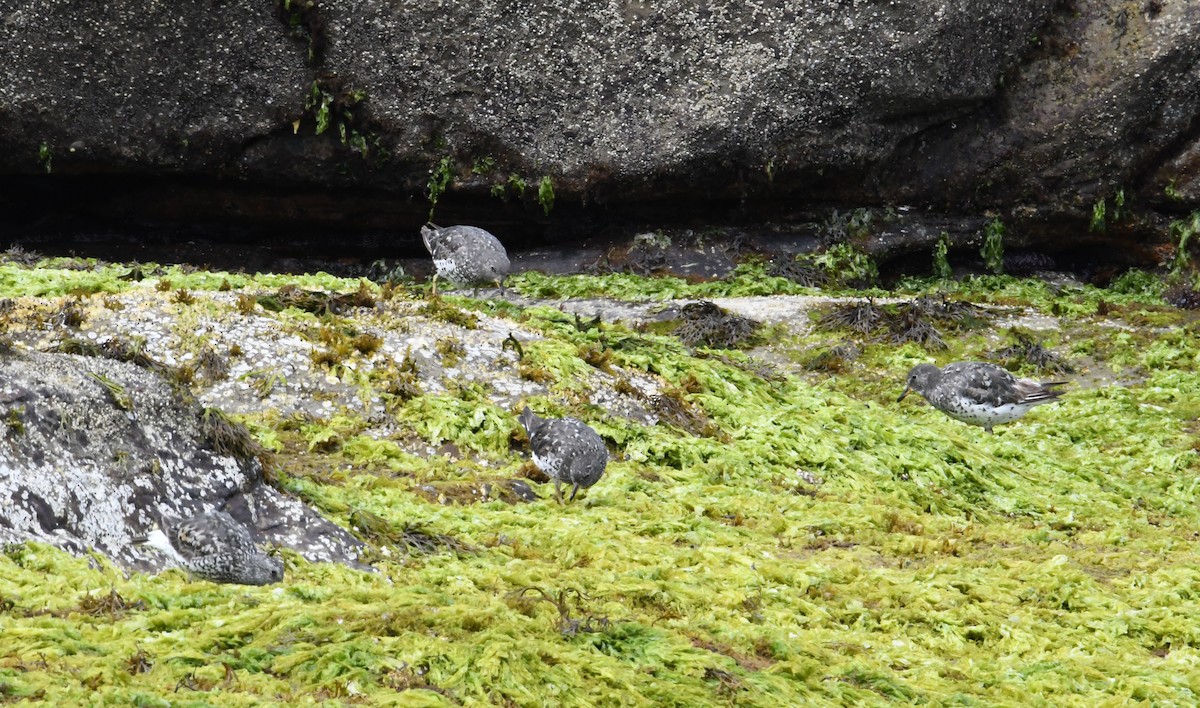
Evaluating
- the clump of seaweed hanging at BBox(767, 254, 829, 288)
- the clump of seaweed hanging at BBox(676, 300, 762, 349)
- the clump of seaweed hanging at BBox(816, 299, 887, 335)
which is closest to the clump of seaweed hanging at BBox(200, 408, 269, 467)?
the clump of seaweed hanging at BBox(676, 300, 762, 349)

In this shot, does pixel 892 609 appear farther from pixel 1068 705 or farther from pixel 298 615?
pixel 298 615

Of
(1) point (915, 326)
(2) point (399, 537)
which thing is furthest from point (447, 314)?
(1) point (915, 326)

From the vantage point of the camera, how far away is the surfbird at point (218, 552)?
6.50 meters

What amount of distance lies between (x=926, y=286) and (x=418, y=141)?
9.34m

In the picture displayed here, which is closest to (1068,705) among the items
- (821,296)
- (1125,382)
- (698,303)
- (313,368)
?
(313,368)

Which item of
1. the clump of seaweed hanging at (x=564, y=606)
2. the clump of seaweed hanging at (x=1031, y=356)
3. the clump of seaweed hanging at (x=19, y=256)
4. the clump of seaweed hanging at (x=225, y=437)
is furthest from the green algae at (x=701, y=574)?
the clump of seaweed hanging at (x=19, y=256)

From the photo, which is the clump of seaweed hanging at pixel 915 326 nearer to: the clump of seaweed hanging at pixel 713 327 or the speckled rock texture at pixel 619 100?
the clump of seaweed hanging at pixel 713 327

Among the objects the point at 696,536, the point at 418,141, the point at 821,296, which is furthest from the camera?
the point at 418,141

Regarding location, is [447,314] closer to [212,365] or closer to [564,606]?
[212,365]

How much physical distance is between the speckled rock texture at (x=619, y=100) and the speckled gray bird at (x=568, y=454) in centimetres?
1194

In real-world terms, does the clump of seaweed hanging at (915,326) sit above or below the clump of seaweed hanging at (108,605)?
below

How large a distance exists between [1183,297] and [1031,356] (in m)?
5.88

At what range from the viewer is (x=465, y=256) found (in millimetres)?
17766

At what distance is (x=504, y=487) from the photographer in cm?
1018
